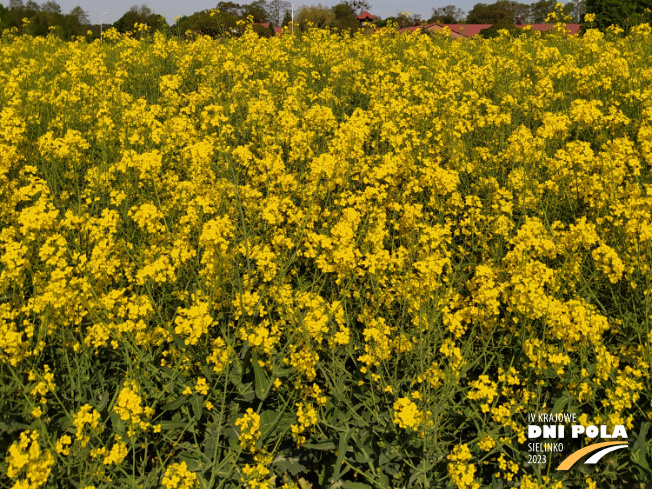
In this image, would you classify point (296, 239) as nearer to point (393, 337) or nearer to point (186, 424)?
point (393, 337)

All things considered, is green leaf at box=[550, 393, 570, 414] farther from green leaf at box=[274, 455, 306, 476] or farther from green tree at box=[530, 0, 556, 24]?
green tree at box=[530, 0, 556, 24]

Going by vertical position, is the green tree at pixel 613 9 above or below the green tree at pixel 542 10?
below

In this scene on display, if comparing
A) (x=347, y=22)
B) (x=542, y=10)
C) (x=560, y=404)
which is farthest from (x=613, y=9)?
(x=542, y=10)

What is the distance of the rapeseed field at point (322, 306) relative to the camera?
2.29m

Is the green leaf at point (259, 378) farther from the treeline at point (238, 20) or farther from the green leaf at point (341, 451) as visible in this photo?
the treeline at point (238, 20)

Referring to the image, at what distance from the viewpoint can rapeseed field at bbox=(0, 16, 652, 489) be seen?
229cm

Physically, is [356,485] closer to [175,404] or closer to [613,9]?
[175,404]

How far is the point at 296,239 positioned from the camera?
10.7 ft

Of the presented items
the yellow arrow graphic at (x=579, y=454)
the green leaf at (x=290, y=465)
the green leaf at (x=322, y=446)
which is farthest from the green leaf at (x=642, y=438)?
the green leaf at (x=290, y=465)

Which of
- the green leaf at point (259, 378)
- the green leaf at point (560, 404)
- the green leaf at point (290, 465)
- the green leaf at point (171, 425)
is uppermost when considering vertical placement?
the green leaf at point (259, 378)

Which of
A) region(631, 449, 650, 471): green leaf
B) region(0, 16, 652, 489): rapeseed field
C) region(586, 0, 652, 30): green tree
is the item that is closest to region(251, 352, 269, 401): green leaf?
region(0, 16, 652, 489): rapeseed field

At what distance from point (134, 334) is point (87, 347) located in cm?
25

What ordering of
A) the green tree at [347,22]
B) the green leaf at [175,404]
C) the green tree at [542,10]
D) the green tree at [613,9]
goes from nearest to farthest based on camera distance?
the green leaf at [175,404]
the green tree at [347,22]
the green tree at [613,9]
the green tree at [542,10]

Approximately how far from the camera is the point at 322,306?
266 cm
